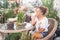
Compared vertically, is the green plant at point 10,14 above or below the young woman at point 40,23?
above

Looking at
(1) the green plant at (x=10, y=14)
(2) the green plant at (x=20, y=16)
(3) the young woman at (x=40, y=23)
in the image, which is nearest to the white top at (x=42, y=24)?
(3) the young woman at (x=40, y=23)

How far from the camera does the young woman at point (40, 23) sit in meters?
1.65

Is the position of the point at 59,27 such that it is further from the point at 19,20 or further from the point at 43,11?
the point at 19,20

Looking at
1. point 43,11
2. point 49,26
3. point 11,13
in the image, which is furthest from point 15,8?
point 49,26

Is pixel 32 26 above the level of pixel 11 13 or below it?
below

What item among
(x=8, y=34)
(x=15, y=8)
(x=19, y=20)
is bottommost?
(x=8, y=34)

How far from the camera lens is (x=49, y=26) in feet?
5.43

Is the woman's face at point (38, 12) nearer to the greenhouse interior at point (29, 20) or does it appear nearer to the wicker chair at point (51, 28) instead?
the greenhouse interior at point (29, 20)

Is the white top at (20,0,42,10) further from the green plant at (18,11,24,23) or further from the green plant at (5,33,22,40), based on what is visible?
the green plant at (5,33,22,40)

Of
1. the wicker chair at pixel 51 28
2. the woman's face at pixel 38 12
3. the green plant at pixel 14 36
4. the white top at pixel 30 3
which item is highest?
the white top at pixel 30 3

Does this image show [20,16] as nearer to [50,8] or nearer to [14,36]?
[14,36]

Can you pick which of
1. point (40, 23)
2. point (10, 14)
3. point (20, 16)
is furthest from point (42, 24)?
point (10, 14)

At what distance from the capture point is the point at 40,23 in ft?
5.45

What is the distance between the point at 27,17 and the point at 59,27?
1.11 feet
